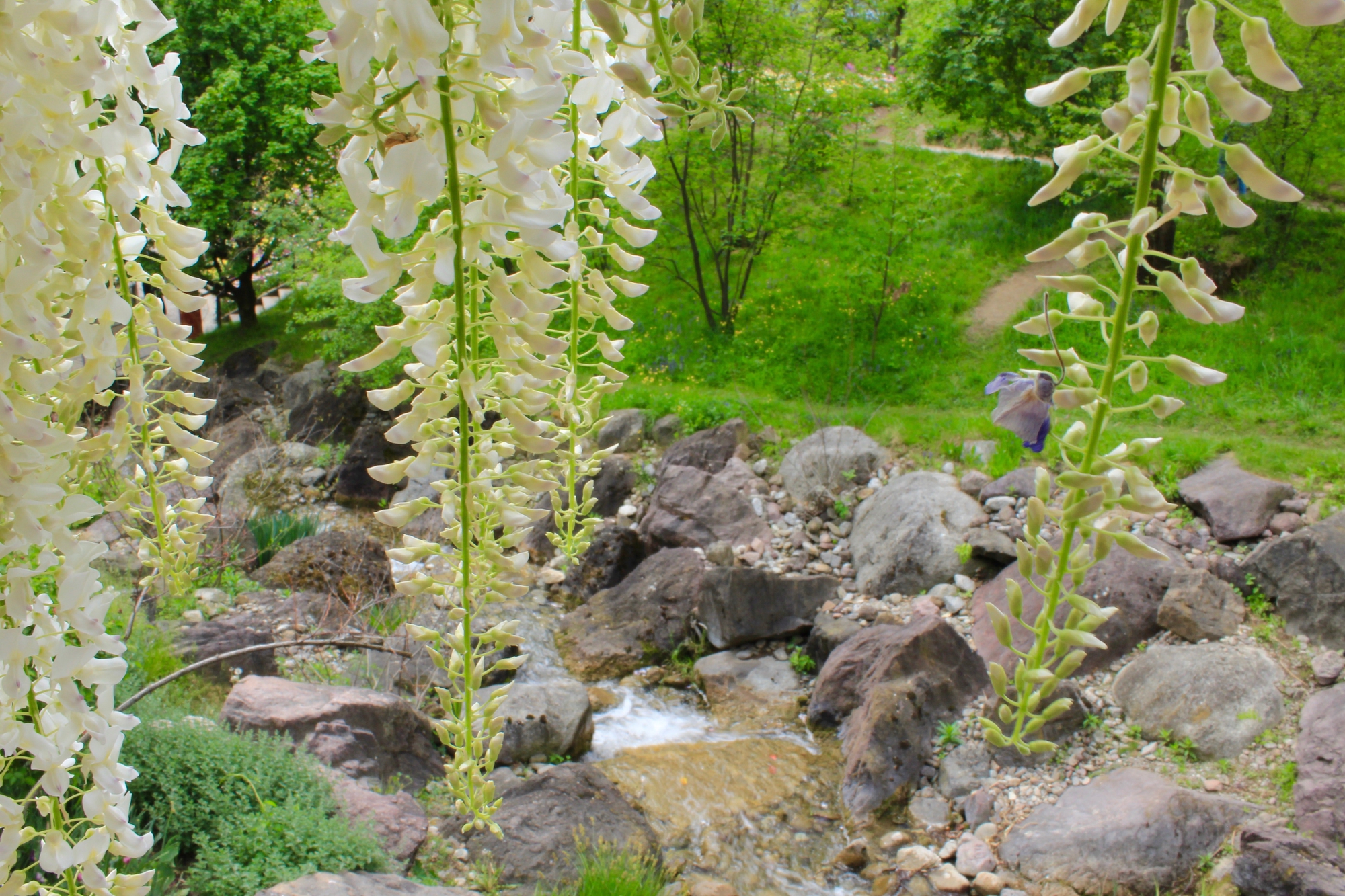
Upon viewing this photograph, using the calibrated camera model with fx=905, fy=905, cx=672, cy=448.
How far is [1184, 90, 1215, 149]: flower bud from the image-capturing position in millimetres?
957

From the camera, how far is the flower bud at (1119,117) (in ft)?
3.19

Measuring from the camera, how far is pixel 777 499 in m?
9.58

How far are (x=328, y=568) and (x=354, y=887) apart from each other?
4.98 metres

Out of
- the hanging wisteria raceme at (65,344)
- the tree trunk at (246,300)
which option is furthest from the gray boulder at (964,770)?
the tree trunk at (246,300)

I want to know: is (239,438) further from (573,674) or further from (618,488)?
(573,674)

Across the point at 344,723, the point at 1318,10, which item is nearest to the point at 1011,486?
the point at 344,723

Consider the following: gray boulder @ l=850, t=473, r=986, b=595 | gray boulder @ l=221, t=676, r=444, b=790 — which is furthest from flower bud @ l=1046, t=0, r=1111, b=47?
gray boulder @ l=850, t=473, r=986, b=595

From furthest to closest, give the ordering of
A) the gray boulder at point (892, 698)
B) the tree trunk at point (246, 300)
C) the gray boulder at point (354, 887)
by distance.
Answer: the tree trunk at point (246, 300) → the gray boulder at point (892, 698) → the gray boulder at point (354, 887)

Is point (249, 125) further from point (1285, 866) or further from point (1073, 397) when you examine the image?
point (1073, 397)

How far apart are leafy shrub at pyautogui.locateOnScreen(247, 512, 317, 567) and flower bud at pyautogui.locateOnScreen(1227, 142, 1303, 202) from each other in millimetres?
8507

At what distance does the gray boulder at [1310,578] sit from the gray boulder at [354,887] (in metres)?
5.67

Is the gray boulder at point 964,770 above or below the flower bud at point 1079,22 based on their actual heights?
below

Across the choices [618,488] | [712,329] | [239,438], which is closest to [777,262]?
[712,329]

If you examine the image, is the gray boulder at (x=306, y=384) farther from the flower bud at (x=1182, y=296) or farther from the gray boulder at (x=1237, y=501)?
the flower bud at (x=1182, y=296)
